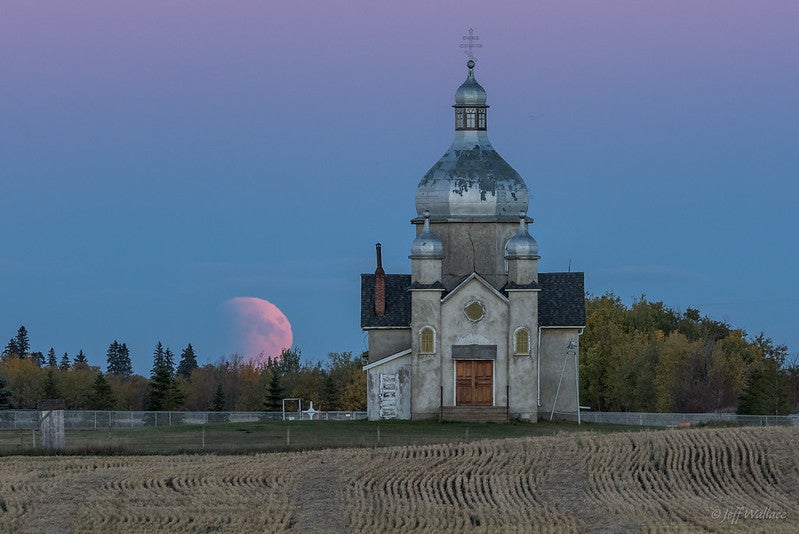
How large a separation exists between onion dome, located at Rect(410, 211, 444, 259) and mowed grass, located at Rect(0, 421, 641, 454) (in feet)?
22.0

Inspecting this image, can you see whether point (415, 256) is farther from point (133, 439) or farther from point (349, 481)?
point (349, 481)

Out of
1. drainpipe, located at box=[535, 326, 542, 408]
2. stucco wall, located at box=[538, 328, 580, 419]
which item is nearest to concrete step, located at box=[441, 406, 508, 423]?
drainpipe, located at box=[535, 326, 542, 408]

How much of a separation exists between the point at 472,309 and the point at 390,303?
4194 mm

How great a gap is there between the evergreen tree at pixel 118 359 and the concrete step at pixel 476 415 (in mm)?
108566

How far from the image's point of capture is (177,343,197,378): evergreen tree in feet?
570

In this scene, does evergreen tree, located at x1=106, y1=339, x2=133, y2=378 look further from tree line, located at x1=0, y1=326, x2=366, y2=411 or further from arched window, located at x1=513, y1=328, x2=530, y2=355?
arched window, located at x1=513, y1=328, x2=530, y2=355

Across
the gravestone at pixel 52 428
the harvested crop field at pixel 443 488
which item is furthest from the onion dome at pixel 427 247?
the gravestone at pixel 52 428

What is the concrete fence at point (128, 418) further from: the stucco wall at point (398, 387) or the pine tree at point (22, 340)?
the pine tree at point (22, 340)

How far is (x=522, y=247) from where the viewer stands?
7212 centimetres

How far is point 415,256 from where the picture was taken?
7244 cm

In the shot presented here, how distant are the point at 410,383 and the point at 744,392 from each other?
1756cm

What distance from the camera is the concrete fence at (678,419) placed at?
71.3 m

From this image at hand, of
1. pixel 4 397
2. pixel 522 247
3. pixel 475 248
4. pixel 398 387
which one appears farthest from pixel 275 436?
pixel 4 397

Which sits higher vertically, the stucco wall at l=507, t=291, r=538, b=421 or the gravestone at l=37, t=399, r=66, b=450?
the stucco wall at l=507, t=291, r=538, b=421
